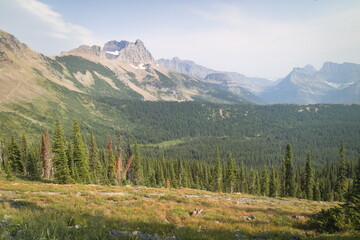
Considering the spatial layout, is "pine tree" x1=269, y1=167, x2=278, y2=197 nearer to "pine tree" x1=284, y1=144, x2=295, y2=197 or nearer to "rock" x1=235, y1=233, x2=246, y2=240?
"pine tree" x1=284, y1=144, x2=295, y2=197

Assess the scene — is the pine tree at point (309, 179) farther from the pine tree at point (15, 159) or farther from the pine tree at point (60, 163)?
the pine tree at point (15, 159)

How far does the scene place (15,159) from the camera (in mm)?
64812

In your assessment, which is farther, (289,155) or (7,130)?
(7,130)

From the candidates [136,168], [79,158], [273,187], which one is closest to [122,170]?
[136,168]

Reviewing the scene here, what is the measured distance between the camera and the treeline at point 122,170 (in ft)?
172

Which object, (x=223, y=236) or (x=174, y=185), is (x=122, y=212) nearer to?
(x=223, y=236)

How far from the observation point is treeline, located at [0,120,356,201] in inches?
2061

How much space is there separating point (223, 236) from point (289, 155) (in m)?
65.2

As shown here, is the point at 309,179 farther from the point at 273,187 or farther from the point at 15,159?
the point at 15,159

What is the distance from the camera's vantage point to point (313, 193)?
83188 millimetres

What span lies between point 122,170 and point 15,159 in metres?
33.6

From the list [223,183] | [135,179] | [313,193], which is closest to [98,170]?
[135,179]

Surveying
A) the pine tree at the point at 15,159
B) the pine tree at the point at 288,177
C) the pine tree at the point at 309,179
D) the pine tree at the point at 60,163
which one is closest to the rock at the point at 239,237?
the pine tree at the point at 60,163


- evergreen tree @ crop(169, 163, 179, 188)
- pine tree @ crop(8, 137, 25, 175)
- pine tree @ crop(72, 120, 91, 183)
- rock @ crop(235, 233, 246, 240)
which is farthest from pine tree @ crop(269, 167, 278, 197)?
pine tree @ crop(8, 137, 25, 175)
